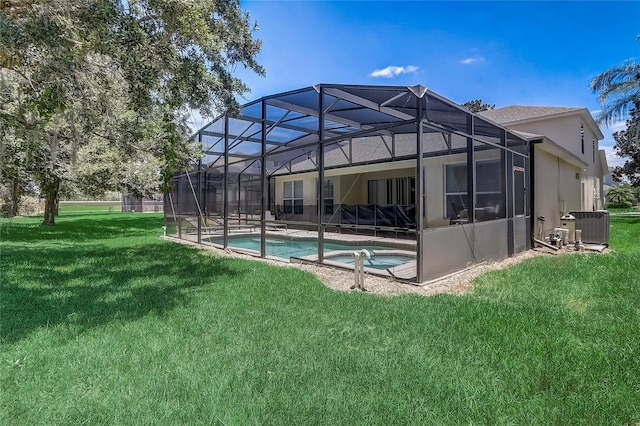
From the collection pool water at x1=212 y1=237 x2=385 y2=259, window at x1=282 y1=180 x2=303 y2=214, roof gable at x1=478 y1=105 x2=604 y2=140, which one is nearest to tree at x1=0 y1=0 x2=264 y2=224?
pool water at x1=212 y1=237 x2=385 y2=259

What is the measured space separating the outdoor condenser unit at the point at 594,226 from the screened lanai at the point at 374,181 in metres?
2.42

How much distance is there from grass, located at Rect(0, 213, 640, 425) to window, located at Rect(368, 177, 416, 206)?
352 inches

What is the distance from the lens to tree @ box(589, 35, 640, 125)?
674 inches

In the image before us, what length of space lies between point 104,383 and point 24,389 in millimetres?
566

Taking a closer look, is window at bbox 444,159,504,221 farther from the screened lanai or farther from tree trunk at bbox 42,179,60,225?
tree trunk at bbox 42,179,60,225

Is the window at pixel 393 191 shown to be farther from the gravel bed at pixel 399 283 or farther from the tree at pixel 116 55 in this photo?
the tree at pixel 116 55

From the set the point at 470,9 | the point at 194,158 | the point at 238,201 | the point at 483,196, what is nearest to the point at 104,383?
the point at 483,196

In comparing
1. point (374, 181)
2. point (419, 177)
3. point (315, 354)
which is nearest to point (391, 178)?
point (374, 181)

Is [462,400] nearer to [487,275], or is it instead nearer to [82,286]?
[487,275]

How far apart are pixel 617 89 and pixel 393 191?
42.0 feet

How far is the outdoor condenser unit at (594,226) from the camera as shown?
34.3 feet

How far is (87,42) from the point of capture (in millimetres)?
4461

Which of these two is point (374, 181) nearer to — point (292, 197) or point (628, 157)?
point (292, 197)

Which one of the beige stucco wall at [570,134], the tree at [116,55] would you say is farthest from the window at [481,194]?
the beige stucco wall at [570,134]
